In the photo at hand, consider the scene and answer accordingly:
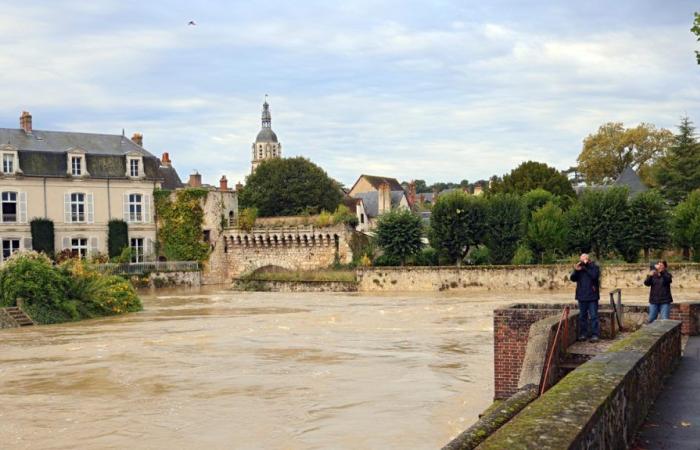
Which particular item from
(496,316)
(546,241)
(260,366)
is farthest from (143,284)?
(496,316)

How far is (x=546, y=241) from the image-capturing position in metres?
43.8

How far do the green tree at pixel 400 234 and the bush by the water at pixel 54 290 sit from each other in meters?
17.8

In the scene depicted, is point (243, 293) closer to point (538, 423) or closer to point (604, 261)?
point (604, 261)

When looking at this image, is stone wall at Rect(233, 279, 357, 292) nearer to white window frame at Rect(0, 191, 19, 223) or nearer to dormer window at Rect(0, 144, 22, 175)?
white window frame at Rect(0, 191, 19, 223)

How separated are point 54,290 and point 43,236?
62.8 feet

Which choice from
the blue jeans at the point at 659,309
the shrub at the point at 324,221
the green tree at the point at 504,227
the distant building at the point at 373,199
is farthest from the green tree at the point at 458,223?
the blue jeans at the point at 659,309

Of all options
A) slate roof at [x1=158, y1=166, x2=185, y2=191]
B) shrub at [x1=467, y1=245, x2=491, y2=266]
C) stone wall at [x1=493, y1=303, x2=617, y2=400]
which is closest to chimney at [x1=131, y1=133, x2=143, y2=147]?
slate roof at [x1=158, y1=166, x2=185, y2=191]

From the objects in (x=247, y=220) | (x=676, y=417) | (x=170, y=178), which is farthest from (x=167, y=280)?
(x=676, y=417)

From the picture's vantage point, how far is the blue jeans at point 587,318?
471 inches

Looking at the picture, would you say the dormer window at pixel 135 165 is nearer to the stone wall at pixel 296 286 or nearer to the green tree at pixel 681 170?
the stone wall at pixel 296 286

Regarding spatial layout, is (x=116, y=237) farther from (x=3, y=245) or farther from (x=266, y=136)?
(x=266, y=136)

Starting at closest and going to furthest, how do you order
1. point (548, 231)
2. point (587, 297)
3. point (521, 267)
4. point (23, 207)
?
point (587, 297), point (521, 267), point (548, 231), point (23, 207)

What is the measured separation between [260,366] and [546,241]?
92.9ft

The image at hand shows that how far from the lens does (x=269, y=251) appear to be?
177 feet
